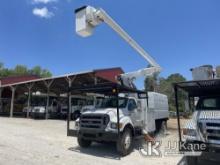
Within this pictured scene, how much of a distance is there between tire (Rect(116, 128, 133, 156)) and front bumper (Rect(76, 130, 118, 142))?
22 centimetres

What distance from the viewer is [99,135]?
8.80m

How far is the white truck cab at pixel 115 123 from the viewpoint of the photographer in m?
8.73

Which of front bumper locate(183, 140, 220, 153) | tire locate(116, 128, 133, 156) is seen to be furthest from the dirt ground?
front bumper locate(183, 140, 220, 153)

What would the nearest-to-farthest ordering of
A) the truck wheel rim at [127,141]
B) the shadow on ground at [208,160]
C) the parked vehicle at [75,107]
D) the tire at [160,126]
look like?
the shadow on ground at [208,160], the truck wheel rim at [127,141], the tire at [160,126], the parked vehicle at [75,107]

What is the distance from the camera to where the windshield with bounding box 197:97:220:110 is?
25.2ft

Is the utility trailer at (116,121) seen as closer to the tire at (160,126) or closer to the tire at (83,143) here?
the tire at (83,143)

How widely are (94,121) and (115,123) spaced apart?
0.81 metres

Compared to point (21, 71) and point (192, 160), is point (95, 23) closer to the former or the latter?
point (192, 160)

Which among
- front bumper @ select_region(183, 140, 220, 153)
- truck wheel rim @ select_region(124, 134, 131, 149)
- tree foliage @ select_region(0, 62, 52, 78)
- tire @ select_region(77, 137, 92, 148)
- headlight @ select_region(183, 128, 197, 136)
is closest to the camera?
front bumper @ select_region(183, 140, 220, 153)

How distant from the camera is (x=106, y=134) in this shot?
8688 mm

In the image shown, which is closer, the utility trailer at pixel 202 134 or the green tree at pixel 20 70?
the utility trailer at pixel 202 134

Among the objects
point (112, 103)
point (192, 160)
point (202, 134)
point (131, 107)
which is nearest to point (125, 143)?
point (131, 107)

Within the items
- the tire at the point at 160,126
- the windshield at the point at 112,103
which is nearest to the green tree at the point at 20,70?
the tire at the point at 160,126

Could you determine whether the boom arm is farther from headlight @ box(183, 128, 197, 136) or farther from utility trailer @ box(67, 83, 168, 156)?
headlight @ box(183, 128, 197, 136)
